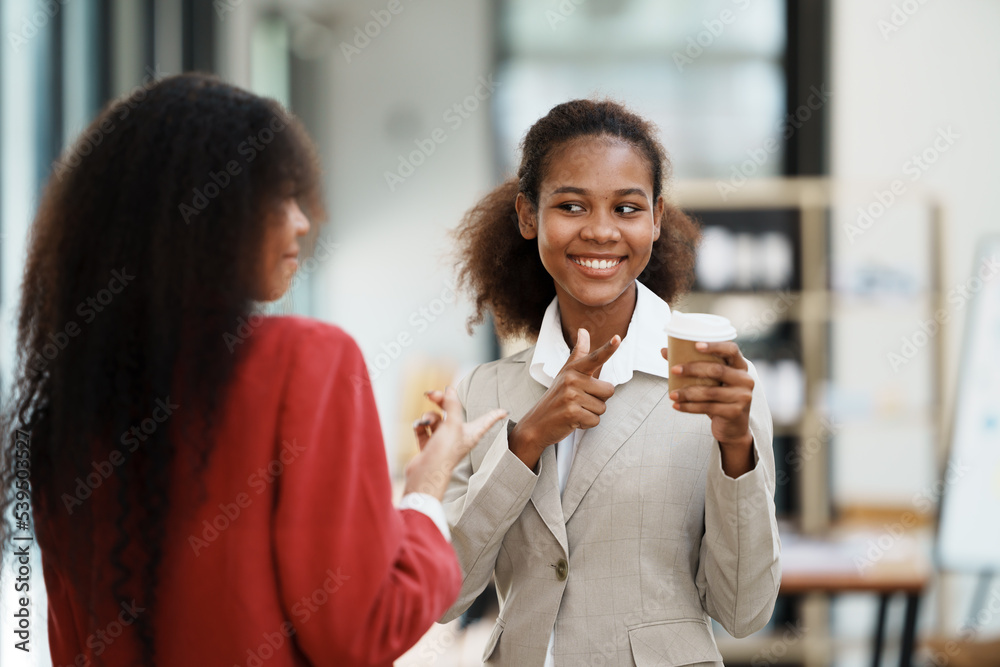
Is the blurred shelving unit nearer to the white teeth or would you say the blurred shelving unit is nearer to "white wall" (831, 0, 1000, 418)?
"white wall" (831, 0, 1000, 418)

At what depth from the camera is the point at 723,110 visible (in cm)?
451

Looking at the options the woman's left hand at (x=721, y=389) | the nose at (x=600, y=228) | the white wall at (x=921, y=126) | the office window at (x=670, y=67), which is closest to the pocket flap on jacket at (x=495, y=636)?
the woman's left hand at (x=721, y=389)

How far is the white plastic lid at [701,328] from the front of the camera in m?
1.11

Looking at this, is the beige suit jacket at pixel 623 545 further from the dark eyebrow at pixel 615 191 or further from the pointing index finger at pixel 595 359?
the dark eyebrow at pixel 615 191

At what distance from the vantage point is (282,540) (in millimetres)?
916

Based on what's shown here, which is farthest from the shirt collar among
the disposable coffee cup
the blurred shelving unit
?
the blurred shelving unit

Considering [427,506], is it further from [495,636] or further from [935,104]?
[935,104]

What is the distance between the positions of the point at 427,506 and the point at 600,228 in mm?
509

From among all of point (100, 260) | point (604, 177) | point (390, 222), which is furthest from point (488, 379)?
point (390, 222)

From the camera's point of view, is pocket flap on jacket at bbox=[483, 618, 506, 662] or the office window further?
the office window

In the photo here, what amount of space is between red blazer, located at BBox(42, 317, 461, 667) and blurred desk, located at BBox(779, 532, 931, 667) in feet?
7.10

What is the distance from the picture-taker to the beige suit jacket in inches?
49.3

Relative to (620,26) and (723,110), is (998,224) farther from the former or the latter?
(620,26)

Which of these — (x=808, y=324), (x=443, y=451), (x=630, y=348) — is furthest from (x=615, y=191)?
(x=808, y=324)
